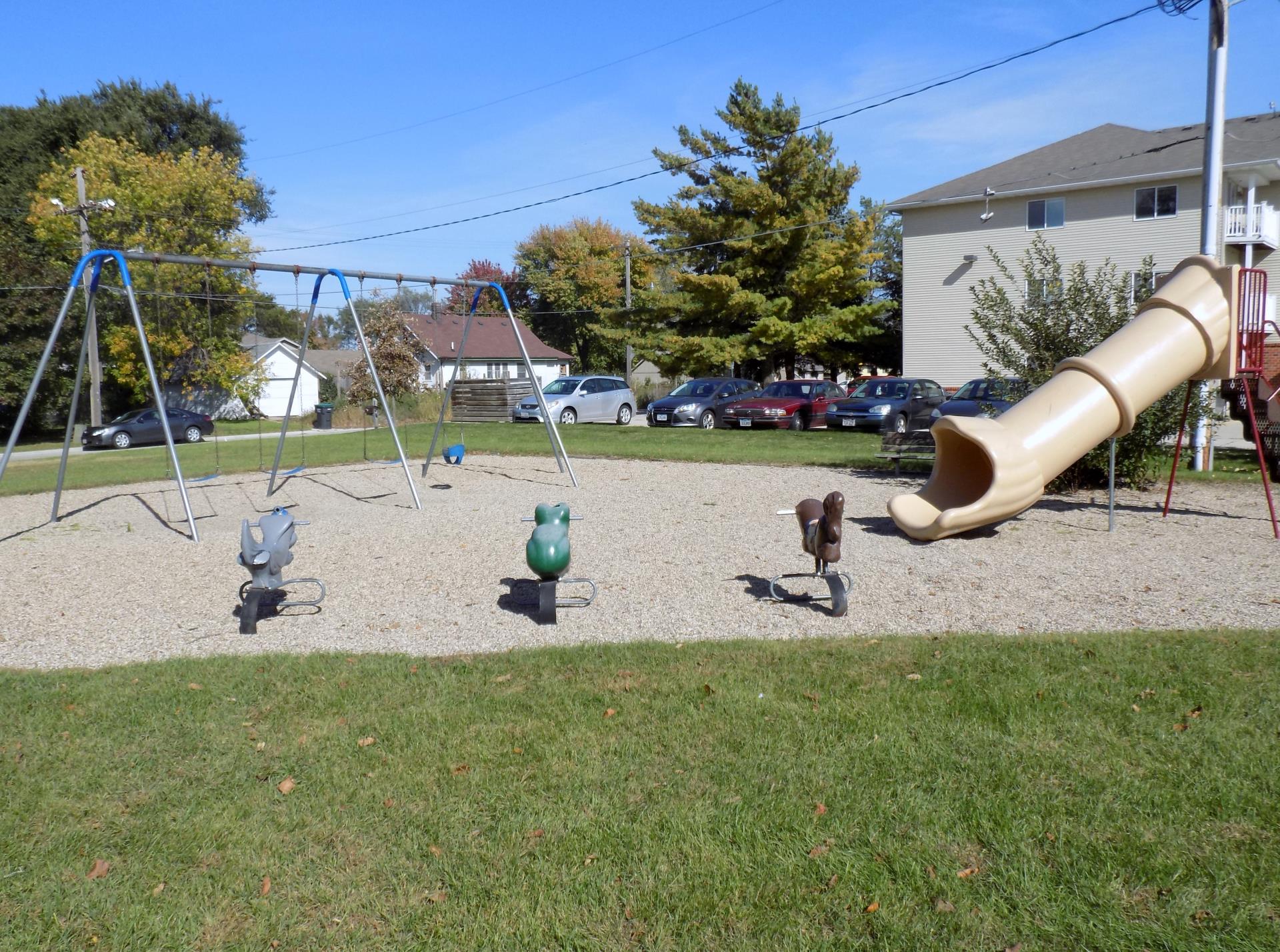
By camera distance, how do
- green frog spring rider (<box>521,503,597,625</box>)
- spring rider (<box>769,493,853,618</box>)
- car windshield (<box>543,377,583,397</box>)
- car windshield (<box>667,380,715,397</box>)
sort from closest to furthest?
green frog spring rider (<box>521,503,597,625</box>) → spring rider (<box>769,493,853,618</box>) → car windshield (<box>667,380,715,397</box>) → car windshield (<box>543,377,583,397</box>)

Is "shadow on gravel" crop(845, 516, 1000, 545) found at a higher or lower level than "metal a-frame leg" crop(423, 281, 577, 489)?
lower

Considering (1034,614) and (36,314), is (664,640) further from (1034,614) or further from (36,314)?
(36,314)

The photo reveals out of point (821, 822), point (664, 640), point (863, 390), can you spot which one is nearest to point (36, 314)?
point (863, 390)

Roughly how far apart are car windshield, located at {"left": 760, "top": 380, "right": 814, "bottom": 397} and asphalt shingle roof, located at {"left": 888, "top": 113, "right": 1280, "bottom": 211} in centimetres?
1020

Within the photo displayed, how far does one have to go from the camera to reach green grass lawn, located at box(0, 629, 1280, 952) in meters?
3.20

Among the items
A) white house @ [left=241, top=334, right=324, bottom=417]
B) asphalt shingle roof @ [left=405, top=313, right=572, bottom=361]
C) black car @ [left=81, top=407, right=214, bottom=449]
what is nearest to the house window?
black car @ [left=81, top=407, right=214, bottom=449]

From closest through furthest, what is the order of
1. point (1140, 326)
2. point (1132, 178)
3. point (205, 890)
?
point (205, 890) < point (1140, 326) < point (1132, 178)

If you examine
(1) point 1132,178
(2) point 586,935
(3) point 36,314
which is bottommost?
(2) point 586,935

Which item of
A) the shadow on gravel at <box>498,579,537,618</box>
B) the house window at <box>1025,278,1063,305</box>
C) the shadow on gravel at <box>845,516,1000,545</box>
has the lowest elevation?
the shadow on gravel at <box>498,579,537,618</box>

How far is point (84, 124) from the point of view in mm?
45125

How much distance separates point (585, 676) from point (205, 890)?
251 centimetres

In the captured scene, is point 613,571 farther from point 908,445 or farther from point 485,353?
point 485,353

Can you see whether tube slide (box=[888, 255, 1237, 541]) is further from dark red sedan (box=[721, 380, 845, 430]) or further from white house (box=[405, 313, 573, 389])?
white house (box=[405, 313, 573, 389])

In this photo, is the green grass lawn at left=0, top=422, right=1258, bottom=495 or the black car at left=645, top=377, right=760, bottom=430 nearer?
the green grass lawn at left=0, top=422, right=1258, bottom=495
